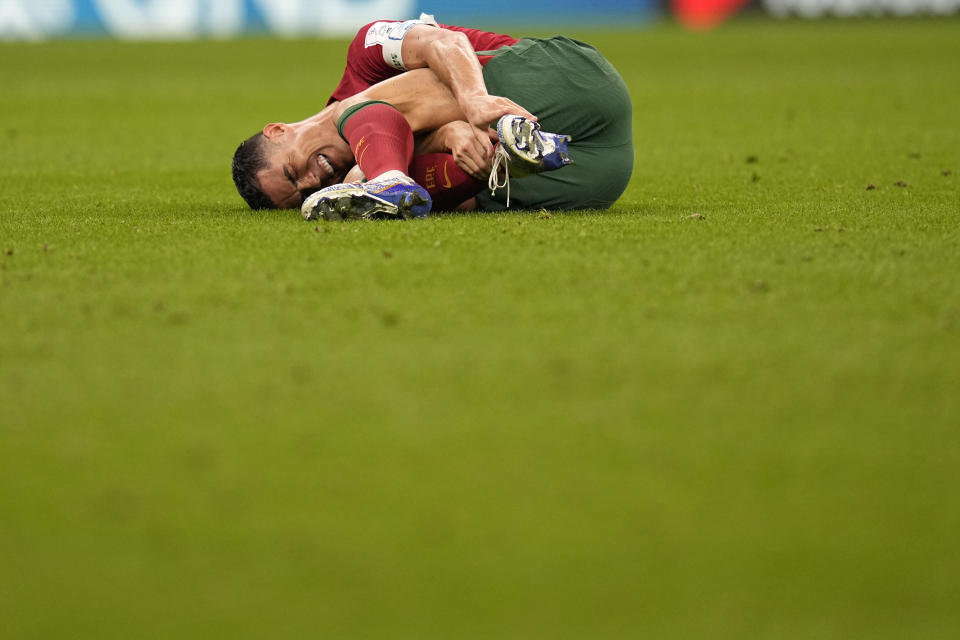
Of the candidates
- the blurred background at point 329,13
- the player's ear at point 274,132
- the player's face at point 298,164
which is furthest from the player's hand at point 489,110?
the blurred background at point 329,13

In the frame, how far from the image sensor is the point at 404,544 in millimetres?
1621

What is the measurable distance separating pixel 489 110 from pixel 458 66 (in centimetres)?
25

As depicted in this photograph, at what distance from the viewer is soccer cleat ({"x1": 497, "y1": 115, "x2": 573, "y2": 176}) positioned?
364 cm

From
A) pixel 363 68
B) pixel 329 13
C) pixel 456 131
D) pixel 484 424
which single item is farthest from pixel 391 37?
pixel 329 13

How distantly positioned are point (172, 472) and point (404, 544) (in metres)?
0.41

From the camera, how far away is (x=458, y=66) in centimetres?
394

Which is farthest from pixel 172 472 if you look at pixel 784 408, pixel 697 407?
pixel 784 408

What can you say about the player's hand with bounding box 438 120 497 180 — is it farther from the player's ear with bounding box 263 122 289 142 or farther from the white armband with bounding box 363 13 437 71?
the player's ear with bounding box 263 122 289 142

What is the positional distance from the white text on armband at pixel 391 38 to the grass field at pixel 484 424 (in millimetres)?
594

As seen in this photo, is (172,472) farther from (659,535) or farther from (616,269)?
(616,269)

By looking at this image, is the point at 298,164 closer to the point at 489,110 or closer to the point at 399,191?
the point at 399,191

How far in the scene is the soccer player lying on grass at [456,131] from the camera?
3.90 m

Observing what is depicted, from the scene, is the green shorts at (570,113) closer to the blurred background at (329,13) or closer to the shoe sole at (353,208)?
the shoe sole at (353,208)

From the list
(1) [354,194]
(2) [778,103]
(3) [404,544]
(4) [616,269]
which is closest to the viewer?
(3) [404,544]
